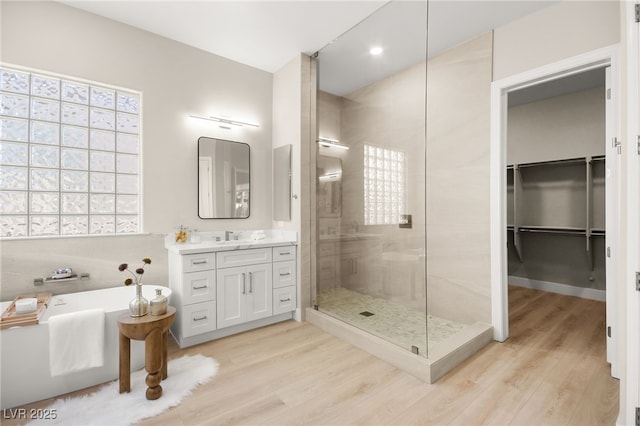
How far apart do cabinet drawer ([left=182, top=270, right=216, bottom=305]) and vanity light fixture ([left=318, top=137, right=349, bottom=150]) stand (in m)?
1.74

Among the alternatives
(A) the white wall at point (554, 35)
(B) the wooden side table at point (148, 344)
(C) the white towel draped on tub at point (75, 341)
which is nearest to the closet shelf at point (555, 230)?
(A) the white wall at point (554, 35)

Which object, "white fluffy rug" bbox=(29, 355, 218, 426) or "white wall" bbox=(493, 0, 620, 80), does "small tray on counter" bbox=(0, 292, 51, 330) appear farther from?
"white wall" bbox=(493, 0, 620, 80)

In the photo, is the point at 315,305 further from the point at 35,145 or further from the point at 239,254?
the point at 35,145

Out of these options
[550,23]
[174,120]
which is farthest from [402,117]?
[174,120]

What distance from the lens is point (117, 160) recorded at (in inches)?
114

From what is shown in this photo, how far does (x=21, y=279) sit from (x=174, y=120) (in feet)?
6.08

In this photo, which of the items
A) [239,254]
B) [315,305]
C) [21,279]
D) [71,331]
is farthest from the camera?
[315,305]

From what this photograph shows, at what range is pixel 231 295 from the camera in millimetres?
2889

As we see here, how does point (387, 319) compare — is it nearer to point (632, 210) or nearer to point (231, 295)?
point (231, 295)

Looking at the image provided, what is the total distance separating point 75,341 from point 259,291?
148 centimetres

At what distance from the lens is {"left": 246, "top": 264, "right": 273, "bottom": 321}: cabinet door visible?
3.00 metres

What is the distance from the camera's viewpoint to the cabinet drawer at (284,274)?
3191 millimetres

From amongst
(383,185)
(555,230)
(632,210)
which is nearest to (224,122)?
(383,185)

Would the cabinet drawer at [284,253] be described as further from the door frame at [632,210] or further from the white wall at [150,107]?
the door frame at [632,210]
